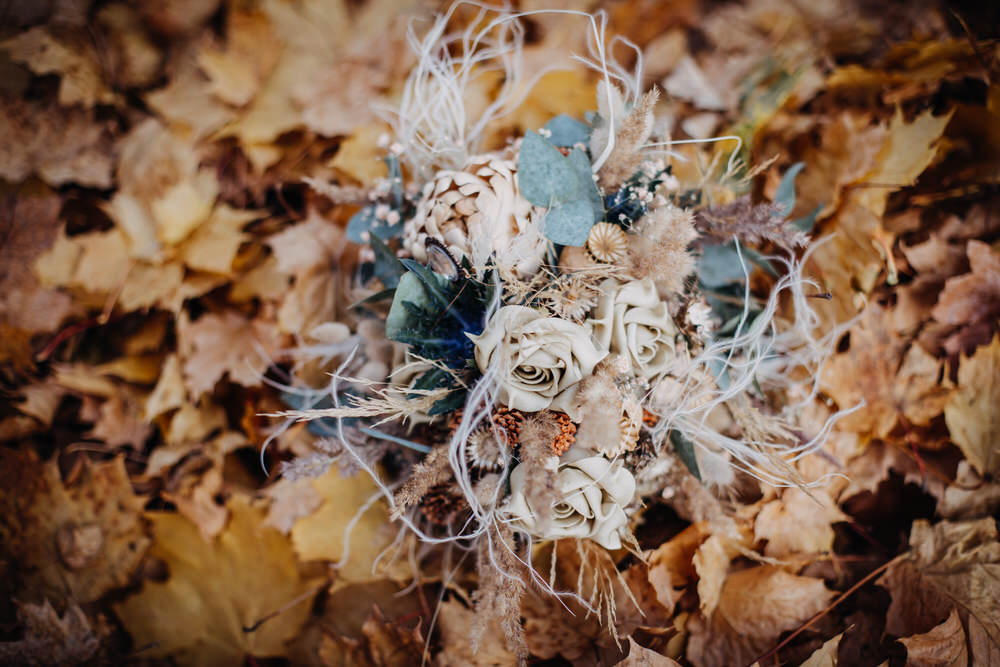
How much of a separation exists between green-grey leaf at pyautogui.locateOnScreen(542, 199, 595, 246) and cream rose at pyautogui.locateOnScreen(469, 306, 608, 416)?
0.10 meters

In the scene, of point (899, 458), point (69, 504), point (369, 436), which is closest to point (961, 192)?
point (899, 458)

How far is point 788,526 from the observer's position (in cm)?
81

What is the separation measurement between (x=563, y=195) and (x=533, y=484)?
1.11 feet

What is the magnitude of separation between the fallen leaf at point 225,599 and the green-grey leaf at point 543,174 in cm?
70

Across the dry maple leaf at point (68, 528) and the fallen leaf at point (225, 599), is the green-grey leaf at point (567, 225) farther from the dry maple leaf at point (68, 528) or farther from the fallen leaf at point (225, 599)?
the dry maple leaf at point (68, 528)

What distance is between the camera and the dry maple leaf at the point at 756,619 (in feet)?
2.54

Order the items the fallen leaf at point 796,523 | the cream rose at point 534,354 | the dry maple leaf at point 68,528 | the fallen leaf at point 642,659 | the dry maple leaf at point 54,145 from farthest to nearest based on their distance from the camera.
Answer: the dry maple leaf at point 54,145 < the dry maple leaf at point 68,528 < the fallen leaf at point 796,523 < the fallen leaf at point 642,659 < the cream rose at point 534,354

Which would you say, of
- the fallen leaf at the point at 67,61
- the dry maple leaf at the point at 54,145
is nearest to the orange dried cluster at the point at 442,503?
the dry maple leaf at the point at 54,145

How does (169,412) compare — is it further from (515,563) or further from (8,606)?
(515,563)

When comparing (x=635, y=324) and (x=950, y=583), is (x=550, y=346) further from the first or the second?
(x=950, y=583)

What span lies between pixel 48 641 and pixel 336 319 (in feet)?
2.27

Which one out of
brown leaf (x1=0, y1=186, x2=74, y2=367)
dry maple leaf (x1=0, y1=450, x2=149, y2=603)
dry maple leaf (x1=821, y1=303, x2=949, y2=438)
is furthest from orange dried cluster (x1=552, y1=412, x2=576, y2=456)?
brown leaf (x1=0, y1=186, x2=74, y2=367)

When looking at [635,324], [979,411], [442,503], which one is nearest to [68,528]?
[442,503]

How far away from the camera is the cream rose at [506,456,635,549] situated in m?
0.61
